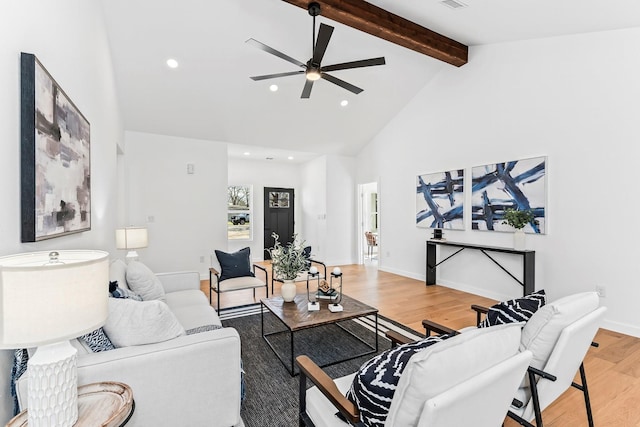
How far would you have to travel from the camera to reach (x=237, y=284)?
3.94 m

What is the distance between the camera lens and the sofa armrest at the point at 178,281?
135 inches

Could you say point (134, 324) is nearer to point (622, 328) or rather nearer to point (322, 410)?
point (322, 410)

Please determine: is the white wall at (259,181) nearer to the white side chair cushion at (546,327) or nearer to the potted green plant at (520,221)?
the potted green plant at (520,221)

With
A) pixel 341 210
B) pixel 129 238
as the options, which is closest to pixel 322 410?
pixel 129 238

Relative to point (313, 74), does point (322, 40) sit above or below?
above

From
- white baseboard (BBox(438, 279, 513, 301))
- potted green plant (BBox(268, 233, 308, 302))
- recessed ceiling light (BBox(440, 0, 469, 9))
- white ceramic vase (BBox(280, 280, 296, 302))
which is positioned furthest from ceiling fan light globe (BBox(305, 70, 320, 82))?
white baseboard (BBox(438, 279, 513, 301))

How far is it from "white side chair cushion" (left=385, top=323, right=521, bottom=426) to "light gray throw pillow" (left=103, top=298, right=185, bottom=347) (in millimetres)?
1292

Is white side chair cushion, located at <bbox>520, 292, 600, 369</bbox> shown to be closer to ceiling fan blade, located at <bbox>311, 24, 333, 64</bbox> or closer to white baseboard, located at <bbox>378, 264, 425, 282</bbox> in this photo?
ceiling fan blade, located at <bbox>311, 24, 333, 64</bbox>

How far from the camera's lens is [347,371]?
2.54 m

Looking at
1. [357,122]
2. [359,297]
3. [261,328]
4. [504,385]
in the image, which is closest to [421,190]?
[357,122]

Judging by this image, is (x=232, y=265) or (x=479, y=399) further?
(x=232, y=265)

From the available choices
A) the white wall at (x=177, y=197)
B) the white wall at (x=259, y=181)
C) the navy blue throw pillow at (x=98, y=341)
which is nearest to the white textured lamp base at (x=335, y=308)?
the navy blue throw pillow at (x=98, y=341)

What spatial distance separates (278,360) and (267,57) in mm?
3767

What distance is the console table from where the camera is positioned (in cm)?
391
